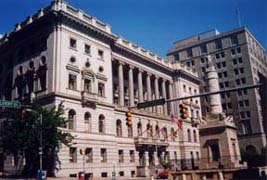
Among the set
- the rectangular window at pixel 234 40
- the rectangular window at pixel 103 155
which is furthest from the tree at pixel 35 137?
the rectangular window at pixel 234 40

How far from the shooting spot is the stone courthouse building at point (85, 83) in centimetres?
4478

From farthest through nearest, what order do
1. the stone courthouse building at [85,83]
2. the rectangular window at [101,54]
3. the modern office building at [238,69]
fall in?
the modern office building at [238,69] → the rectangular window at [101,54] → the stone courthouse building at [85,83]

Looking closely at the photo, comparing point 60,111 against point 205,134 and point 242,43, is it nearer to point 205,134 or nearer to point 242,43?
point 205,134

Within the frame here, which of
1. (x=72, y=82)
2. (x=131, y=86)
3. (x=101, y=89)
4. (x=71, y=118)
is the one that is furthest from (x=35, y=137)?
(x=131, y=86)

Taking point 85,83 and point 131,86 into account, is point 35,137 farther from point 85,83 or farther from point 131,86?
point 131,86

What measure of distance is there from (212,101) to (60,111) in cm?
2251

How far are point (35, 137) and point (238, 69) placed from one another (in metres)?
74.1

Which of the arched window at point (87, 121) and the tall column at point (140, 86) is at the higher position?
the tall column at point (140, 86)

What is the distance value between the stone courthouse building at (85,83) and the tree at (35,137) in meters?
2.28

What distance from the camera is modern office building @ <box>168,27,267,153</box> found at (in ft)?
294

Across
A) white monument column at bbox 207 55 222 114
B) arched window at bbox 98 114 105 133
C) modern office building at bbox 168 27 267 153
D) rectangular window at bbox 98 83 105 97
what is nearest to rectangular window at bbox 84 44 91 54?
rectangular window at bbox 98 83 105 97

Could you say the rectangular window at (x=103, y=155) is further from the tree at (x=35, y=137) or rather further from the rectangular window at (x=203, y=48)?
the rectangular window at (x=203, y=48)

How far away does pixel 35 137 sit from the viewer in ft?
122

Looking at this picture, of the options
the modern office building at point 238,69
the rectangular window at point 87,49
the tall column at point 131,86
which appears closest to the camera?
the rectangular window at point 87,49
